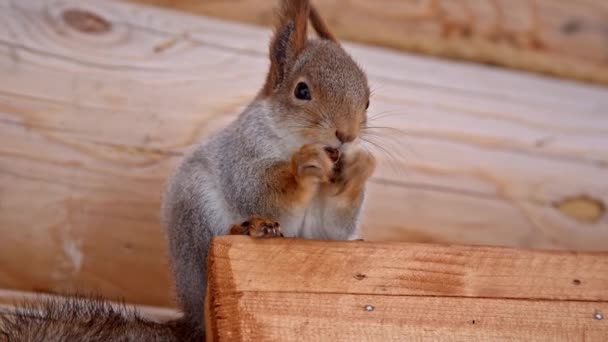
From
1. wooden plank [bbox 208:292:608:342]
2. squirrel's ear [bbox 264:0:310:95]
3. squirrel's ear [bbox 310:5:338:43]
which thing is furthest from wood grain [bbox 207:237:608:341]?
squirrel's ear [bbox 310:5:338:43]

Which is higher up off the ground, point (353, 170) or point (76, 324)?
point (353, 170)

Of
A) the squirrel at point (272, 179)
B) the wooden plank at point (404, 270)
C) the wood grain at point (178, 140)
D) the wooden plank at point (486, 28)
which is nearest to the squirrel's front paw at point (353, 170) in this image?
the squirrel at point (272, 179)

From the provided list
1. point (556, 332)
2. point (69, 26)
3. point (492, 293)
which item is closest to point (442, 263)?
point (492, 293)

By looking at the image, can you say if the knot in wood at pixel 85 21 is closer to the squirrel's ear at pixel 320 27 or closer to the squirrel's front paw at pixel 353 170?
the squirrel's ear at pixel 320 27

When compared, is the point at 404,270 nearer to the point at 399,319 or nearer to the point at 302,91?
the point at 399,319

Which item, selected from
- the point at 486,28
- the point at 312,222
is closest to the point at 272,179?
the point at 312,222

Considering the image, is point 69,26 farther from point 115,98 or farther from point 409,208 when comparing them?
point 409,208
